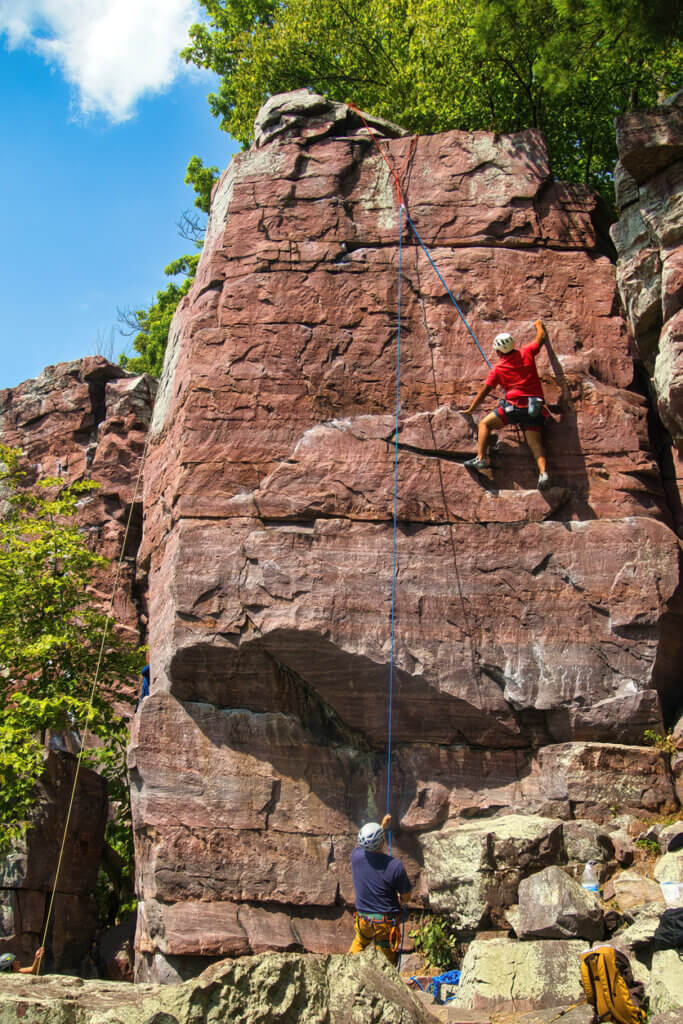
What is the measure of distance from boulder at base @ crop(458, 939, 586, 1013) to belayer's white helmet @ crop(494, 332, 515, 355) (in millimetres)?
5546

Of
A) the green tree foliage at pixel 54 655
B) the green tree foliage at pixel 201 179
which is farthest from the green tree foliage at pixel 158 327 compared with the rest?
the green tree foliage at pixel 54 655

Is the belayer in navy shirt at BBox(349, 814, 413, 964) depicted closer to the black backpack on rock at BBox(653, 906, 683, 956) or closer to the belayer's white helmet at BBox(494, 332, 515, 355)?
the black backpack on rock at BBox(653, 906, 683, 956)

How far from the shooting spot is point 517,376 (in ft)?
32.8

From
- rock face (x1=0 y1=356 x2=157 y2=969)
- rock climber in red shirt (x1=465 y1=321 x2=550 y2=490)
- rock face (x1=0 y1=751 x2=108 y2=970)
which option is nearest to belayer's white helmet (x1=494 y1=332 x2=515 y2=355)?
rock climber in red shirt (x1=465 y1=321 x2=550 y2=490)

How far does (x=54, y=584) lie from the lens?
12.2 metres

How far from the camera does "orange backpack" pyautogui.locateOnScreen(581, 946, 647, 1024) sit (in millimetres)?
5766

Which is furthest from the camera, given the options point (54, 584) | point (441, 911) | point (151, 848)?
point (54, 584)

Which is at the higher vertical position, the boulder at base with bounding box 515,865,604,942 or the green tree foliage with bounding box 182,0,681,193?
the green tree foliage with bounding box 182,0,681,193

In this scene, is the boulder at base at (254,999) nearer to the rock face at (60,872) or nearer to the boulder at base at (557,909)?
the boulder at base at (557,909)

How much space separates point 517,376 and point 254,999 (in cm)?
673

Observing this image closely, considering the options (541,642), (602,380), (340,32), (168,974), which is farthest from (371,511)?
(340,32)

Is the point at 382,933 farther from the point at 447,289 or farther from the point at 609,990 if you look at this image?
the point at 447,289

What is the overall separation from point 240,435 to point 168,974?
5.33m

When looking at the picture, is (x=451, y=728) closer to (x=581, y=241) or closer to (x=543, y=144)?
(x=581, y=241)
